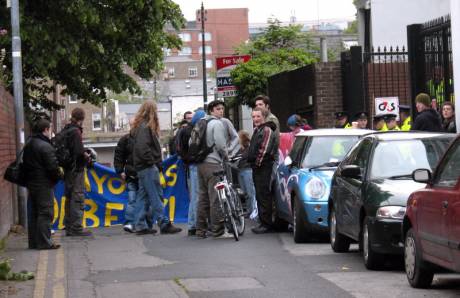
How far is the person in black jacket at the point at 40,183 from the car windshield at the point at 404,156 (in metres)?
4.87

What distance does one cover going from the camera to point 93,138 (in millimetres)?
72188

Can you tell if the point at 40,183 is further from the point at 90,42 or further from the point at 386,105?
the point at 90,42

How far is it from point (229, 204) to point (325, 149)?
1611mm

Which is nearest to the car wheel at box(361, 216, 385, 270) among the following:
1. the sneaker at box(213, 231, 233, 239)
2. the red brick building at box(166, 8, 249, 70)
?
the sneaker at box(213, 231, 233, 239)

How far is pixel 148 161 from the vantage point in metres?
16.1

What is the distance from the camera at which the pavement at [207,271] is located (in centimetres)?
949

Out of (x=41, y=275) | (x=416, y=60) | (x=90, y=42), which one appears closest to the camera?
(x=41, y=275)

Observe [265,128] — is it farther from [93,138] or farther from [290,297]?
[93,138]

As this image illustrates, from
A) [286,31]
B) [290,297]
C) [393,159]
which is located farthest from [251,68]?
[290,297]

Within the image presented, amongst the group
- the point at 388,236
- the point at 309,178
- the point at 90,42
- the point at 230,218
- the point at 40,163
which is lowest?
the point at 230,218

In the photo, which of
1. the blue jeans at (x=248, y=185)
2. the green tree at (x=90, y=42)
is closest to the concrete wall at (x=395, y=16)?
the green tree at (x=90, y=42)

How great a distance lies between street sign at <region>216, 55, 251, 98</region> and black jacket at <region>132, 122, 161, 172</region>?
411 inches

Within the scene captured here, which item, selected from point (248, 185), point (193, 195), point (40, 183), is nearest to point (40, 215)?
point (40, 183)

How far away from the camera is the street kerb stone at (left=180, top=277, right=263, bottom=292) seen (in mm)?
9680
